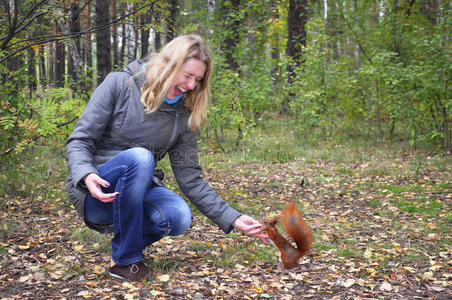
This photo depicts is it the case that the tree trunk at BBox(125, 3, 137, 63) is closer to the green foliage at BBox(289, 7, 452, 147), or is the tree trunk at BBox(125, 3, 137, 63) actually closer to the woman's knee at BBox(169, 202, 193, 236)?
the woman's knee at BBox(169, 202, 193, 236)

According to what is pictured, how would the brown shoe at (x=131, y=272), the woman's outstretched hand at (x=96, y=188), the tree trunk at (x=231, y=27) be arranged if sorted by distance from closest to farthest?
1. the woman's outstretched hand at (x=96, y=188)
2. the brown shoe at (x=131, y=272)
3. the tree trunk at (x=231, y=27)

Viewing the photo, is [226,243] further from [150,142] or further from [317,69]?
[317,69]

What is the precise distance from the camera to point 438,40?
636cm

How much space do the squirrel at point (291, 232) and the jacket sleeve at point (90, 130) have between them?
105 cm

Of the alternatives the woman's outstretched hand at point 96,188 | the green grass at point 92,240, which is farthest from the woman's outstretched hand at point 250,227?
the green grass at point 92,240

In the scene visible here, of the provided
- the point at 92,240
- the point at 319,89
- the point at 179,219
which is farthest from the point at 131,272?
the point at 319,89

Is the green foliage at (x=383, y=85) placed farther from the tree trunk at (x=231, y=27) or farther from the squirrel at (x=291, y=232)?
the squirrel at (x=291, y=232)

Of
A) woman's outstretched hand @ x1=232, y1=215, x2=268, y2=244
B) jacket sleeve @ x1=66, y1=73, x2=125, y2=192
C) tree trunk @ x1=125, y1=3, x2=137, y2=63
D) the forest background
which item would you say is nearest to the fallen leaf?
woman's outstretched hand @ x1=232, y1=215, x2=268, y2=244

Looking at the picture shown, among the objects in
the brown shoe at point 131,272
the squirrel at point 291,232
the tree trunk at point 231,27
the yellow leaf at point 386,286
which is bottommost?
the yellow leaf at point 386,286

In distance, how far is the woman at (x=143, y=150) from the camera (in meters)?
2.34

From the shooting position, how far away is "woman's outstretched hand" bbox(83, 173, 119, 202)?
2094 millimetres

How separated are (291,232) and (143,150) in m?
0.97

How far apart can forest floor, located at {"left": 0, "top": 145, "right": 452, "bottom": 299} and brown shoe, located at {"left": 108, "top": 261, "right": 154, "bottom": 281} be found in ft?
0.16

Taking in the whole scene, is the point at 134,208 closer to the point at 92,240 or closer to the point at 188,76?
the point at 188,76
